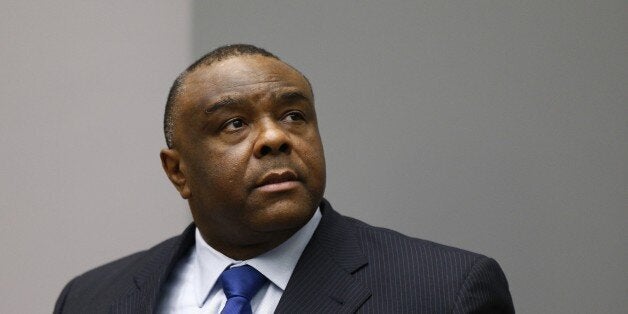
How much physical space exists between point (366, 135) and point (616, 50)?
0.79 m

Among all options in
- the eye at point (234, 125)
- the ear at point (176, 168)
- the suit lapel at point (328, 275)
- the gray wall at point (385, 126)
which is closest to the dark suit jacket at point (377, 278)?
the suit lapel at point (328, 275)

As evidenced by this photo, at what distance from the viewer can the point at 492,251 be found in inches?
109

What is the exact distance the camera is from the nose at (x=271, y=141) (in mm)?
2154

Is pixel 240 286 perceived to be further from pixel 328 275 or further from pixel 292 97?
pixel 292 97

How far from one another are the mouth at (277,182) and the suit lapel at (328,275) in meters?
0.20

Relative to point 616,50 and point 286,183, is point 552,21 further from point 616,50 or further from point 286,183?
point 286,183

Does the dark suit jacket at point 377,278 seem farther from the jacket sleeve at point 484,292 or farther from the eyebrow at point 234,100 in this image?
the eyebrow at point 234,100

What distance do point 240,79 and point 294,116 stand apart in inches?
6.5

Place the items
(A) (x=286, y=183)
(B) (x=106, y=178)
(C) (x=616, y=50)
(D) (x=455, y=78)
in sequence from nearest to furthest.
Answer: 1. (A) (x=286, y=183)
2. (C) (x=616, y=50)
3. (D) (x=455, y=78)
4. (B) (x=106, y=178)

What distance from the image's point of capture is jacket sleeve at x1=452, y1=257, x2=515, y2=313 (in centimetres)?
210

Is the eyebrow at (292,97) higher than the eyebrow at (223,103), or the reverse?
the eyebrow at (292,97)

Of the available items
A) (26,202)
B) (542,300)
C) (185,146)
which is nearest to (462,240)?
(542,300)

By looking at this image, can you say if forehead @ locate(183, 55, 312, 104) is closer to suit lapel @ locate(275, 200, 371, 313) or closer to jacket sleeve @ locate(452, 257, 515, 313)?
suit lapel @ locate(275, 200, 371, 313)

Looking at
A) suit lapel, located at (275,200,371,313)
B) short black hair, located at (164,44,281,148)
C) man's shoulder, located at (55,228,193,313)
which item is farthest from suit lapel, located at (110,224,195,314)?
suit lapel, located at (275,200,371,313)
